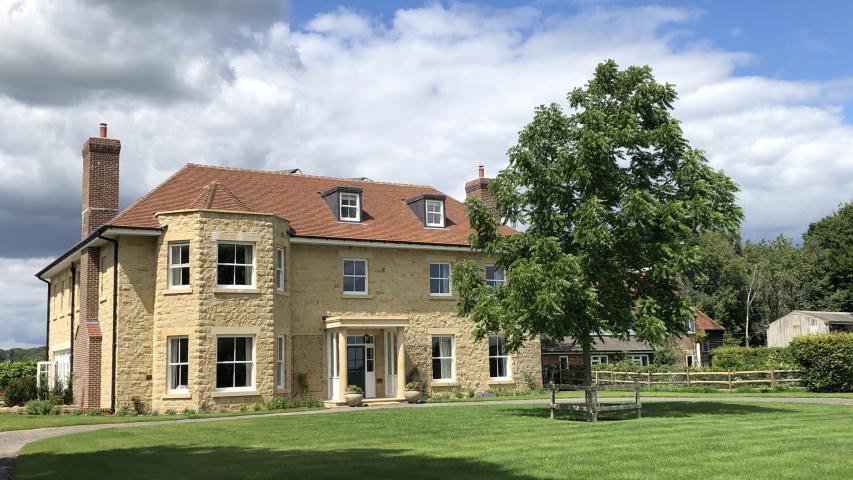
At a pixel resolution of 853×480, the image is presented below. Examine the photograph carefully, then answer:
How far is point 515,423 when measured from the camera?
20.0m

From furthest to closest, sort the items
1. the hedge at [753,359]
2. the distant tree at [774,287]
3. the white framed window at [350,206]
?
the distant tree at [774,287] < the hedge at [753,359] < the white framed window at [350,206]

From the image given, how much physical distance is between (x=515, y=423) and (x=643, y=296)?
5503mm

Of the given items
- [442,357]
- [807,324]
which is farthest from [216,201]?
[807,324]

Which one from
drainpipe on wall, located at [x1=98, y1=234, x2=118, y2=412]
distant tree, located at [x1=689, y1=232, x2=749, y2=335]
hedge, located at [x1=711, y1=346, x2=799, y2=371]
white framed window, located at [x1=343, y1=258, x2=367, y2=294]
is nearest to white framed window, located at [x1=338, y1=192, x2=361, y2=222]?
white framed window, located at [x1=343, y1=258, x2=367, y2=294]

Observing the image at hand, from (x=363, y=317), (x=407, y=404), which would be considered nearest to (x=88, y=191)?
(x=363, y=317)

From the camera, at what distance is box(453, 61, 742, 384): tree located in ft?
68.5

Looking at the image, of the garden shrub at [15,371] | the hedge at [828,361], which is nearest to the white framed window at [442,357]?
the hedge at [828,361]

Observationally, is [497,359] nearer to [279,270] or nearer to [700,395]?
[700,395]

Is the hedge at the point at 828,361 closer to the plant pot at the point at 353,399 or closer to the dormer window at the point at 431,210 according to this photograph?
the dormer window at the point at 431,210

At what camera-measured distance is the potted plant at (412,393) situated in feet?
104

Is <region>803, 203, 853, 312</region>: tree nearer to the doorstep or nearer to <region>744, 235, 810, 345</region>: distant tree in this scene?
<region>744, 235, 810, 345</region>: distant tree

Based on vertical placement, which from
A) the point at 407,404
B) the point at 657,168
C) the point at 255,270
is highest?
the point at 657,168

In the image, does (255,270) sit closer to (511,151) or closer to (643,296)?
(511,151)

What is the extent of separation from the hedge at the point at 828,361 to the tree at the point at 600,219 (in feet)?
50.0
